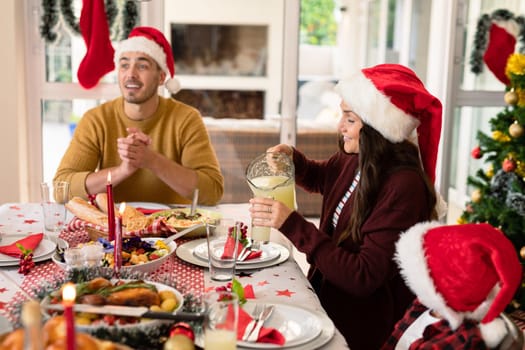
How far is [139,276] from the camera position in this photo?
139 centimetres

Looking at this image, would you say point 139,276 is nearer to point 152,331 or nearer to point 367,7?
point 152,331

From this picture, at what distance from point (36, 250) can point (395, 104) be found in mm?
1061

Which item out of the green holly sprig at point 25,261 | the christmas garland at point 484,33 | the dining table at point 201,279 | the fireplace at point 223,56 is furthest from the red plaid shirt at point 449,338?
the fireplace at point 223,56

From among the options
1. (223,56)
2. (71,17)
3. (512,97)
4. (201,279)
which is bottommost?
(201,279)

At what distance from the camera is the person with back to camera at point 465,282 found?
1205 mm

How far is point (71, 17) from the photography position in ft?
11.9

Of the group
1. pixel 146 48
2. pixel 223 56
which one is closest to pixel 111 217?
pixel 146 48

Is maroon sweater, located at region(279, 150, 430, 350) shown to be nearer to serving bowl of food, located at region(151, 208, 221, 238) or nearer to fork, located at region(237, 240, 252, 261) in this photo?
fork, located at region(237, 240, 252, 261)

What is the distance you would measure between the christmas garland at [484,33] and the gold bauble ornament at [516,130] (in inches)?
47.0

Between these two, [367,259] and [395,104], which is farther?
[395,104]

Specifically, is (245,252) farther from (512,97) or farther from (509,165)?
(512,97)

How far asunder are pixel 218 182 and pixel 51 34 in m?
1.80

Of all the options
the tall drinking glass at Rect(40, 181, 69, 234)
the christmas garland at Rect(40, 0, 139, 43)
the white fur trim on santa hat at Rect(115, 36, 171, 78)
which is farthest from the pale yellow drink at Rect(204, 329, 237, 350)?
the christmas garland at Rect(40, 0, 139, 43)

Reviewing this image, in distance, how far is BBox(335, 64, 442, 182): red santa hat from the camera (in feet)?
5.55
